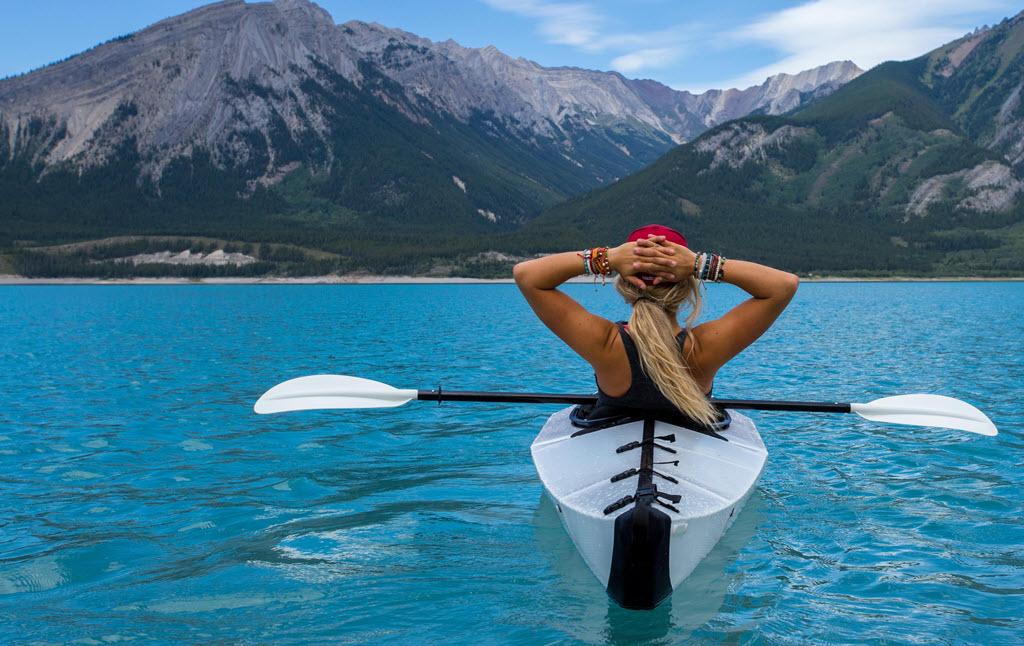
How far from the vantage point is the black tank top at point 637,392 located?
7.96 metres

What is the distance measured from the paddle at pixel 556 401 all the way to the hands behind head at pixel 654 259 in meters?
4.14

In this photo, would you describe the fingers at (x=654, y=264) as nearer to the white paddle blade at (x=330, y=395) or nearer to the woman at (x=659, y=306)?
the woman at (x=659, y=306)

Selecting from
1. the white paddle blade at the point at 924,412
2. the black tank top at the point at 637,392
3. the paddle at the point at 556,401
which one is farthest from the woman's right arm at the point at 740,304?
the white paddle blade at the point at 924,412

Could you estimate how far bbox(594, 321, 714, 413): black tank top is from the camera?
7.96m

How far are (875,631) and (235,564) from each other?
23.5ft

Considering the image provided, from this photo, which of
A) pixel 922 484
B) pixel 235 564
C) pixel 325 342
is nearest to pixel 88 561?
pixel 235 564

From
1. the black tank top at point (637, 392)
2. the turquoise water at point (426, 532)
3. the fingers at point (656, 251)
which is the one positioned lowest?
Result: the turquoise water at point (426, 532)

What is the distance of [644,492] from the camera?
7.32 meters

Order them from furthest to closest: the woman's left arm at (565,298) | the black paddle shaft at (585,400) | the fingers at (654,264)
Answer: the black paddle shaft at (585,400) < the woman's left arm at (565,298) < the fingers at (654,264)

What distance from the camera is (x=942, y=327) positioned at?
2181 inches

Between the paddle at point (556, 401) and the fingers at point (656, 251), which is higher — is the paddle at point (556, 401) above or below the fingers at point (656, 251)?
below

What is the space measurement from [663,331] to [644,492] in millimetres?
1509

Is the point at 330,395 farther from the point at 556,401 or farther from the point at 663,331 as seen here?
the point at 663,331

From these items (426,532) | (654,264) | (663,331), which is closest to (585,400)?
(426,532)
